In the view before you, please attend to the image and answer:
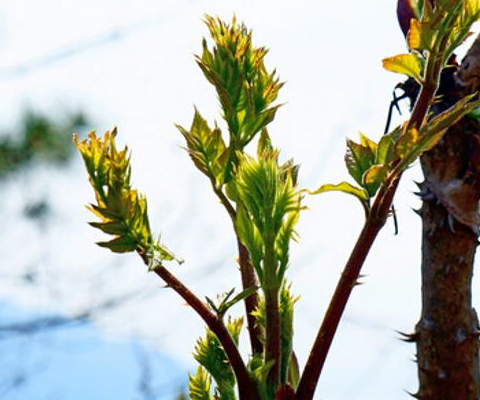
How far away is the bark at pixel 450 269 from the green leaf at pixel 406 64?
28 cm

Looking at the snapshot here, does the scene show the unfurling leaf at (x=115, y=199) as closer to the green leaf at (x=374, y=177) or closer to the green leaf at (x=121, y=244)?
the green leaf at (x=121, y=244)

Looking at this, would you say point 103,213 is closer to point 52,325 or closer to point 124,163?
point 124,163

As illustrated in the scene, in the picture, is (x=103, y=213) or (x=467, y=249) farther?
(x=467, y=249)

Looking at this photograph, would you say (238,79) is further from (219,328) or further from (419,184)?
(419,184)

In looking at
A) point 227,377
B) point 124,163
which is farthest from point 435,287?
point 124,163

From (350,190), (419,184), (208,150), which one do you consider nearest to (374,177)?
(350,190)

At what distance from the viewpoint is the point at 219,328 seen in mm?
575

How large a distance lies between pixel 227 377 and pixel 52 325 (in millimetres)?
1576

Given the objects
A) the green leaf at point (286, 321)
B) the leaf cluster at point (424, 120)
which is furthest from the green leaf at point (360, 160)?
the green leaf at point (286, 321)

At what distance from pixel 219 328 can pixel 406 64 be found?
234mm

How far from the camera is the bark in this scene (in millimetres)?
823

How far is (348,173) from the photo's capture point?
0.58 meters

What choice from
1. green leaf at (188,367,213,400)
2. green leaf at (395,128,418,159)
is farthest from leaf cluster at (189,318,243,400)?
green leaf at (395,128,418,159)

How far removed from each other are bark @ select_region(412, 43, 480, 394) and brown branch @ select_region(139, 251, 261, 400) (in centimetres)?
32
